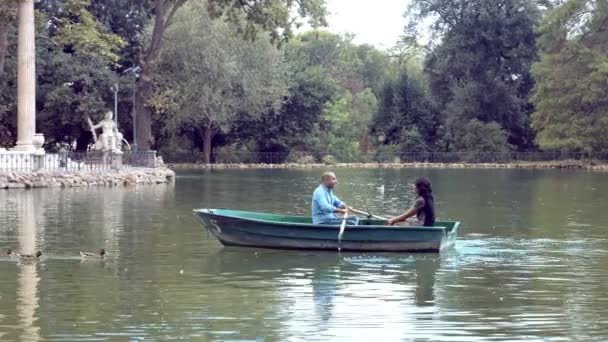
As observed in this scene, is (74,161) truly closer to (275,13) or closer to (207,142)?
(275,13)

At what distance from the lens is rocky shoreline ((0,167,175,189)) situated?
123 feet

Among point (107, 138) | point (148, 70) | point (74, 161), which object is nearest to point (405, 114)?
point (148, 70)

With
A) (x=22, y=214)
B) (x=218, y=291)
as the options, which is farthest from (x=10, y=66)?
(x=218, y=291)

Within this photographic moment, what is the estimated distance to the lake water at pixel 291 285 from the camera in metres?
11.2

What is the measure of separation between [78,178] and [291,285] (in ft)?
88.6

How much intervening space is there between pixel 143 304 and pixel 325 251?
5669mm

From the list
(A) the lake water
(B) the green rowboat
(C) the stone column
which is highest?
(C) the stone column

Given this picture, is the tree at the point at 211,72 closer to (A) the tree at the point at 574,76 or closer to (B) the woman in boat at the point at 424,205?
(A) the tree at the point at 574,76

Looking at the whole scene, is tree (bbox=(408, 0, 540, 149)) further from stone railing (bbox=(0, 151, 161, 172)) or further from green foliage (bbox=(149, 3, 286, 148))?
stone railing (bbox=(0, 151, 161, 172))

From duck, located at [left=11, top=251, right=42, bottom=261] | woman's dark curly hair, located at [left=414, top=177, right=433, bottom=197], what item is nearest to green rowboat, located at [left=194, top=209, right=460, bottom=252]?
woman's dark curly hair, located at [left=414, top=177, right=433, bottom=197]

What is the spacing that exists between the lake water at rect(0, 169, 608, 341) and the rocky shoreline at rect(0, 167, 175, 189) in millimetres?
11378

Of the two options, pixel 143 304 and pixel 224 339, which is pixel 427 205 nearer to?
pixel 143 304

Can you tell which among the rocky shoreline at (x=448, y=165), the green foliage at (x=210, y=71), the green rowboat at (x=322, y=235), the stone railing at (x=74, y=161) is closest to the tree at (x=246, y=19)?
the stone railing at (x=74, y=161)

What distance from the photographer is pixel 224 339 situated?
417 inches
